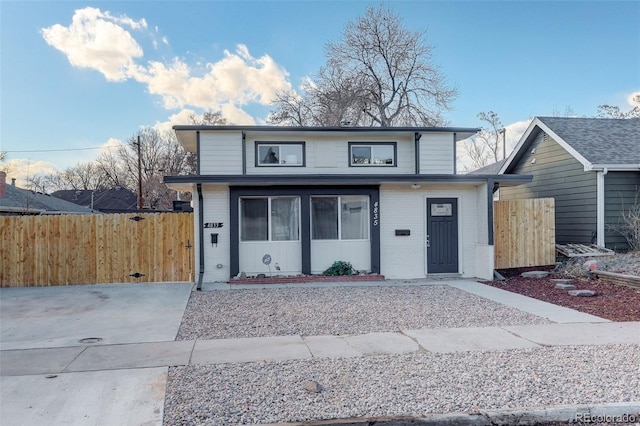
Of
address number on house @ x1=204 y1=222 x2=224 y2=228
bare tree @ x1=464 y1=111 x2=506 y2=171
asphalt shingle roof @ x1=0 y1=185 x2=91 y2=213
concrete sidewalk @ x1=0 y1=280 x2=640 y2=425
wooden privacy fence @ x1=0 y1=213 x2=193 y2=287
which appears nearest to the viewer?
concrete sidewalk @ x1=0 y1=280 x2=640 y2=425

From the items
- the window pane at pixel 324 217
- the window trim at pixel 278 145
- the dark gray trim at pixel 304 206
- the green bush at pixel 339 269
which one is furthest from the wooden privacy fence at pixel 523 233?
the window trim at pixel 278 145

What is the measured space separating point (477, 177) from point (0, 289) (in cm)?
1278

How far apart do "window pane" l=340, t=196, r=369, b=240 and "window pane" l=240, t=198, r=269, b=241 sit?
2.17m

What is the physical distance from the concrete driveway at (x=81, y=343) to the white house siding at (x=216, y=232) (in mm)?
849

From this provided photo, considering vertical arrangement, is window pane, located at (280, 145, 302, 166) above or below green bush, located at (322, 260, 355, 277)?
above

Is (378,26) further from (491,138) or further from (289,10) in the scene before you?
(491,138)

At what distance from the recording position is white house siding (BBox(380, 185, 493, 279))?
1235cm

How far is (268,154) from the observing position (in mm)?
12945

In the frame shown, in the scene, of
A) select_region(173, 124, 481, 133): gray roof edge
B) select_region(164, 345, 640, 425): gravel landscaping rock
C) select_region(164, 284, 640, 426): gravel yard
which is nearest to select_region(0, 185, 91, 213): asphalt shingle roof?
select_region(173, 124, 481, 133): gray roof edge

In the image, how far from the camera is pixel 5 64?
13984 mm

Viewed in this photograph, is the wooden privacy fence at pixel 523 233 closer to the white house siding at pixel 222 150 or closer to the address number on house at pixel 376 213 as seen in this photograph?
the address number on house at pixel 376 213

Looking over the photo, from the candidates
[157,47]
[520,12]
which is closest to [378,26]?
[520,12]

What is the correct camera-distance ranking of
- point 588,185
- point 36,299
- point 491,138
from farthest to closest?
point 491,138
point 588,185
point 36,299

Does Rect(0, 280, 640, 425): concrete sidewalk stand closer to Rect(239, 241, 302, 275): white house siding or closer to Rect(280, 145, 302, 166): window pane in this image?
Rect(239, 241, 302, 275): white house siding
